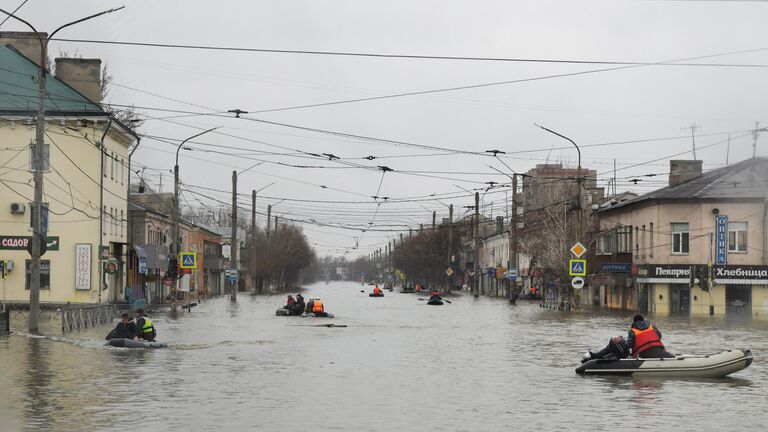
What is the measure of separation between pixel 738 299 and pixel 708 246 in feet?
11.6

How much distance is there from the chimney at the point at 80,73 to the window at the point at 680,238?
34966 mm

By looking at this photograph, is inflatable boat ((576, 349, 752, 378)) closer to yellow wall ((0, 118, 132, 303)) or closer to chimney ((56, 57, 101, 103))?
yellow wall ((0, 118, 132, 303))

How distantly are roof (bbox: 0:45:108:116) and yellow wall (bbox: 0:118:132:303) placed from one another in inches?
30.7

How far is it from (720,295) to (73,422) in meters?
53.8

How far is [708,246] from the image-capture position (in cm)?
6419

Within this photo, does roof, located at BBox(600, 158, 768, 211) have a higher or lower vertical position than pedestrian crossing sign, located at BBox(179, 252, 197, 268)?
higher

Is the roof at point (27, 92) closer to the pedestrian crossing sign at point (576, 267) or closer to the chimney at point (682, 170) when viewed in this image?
the pedestrian crossing sign at point (576, 267)

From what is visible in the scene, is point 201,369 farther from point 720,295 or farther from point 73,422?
point 720,295

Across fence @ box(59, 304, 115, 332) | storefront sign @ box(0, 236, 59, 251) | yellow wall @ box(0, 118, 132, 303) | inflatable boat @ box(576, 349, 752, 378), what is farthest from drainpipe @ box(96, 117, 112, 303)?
inflatable boat @ box(576, 349, 752, 378)

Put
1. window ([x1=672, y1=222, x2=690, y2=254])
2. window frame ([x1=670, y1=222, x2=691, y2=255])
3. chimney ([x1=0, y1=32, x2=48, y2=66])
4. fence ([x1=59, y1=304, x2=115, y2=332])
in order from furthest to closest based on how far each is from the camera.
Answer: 1. window ([x1=672, y1=222, x2=690, y2=254])
2. window frame ([x1=670, y1=222, x2=691, y2=255])
3. chimney ([x1=0, y1=32, x2=48, y2=66])
4. fence ([x1=59, y1=304, x2=115, y2=332])

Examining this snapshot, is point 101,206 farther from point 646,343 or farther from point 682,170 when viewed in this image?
point 646,343

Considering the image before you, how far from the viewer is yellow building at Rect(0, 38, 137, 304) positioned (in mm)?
56812

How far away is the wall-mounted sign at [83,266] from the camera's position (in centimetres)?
5716

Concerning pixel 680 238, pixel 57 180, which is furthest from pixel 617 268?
pixel 57 180
